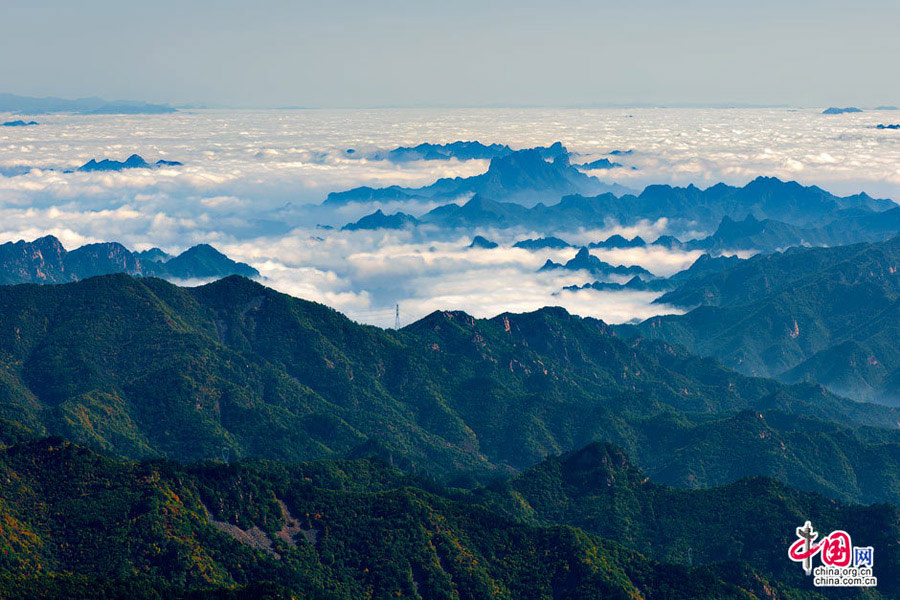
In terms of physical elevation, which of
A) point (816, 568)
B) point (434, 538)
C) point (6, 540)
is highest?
point (6, 540)

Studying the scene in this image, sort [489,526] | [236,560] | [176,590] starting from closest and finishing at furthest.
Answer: [176,590]
[236,560]
[489,526]

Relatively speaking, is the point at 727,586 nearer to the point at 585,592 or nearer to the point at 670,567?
the point at 670,567

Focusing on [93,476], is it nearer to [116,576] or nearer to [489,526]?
[116,576]

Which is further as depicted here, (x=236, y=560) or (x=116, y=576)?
(x=236, y=560)

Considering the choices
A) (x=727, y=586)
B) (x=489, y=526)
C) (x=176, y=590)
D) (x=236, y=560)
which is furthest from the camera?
(x=489, y=526)

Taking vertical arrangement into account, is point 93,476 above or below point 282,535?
above

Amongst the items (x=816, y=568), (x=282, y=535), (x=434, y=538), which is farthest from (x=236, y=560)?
(x=816, y=568)
